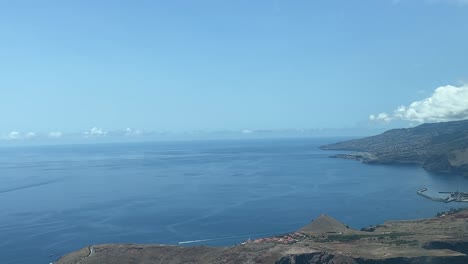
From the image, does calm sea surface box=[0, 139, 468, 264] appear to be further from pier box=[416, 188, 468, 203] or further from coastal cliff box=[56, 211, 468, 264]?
coastal cliff box=[56, 211, 468, 264]

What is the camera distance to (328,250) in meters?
65.3

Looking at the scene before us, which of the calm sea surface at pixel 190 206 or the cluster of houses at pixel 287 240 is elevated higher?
the cluster of houses at pixel 287 240

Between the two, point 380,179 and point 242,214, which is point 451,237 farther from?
point 380,179

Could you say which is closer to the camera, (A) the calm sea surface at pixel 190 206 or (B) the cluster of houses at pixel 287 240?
(B) the cluster of houses at pixel 287 240

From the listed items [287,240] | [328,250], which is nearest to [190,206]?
[287,240]

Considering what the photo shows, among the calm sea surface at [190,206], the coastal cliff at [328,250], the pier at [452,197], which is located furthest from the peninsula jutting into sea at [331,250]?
the pier at [452,197]

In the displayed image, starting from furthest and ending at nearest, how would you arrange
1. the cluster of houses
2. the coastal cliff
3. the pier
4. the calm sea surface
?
the pier, the calm sea surface, the cluster of houses, the coastal cliff

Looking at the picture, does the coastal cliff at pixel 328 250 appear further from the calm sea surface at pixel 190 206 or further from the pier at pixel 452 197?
the pier at pixel 452 197

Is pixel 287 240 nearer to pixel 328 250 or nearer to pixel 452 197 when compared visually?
pixel 328 250

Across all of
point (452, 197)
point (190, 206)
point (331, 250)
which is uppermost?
point (331, 250)

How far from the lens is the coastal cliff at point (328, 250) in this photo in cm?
6256

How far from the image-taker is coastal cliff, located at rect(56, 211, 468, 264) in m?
62.6

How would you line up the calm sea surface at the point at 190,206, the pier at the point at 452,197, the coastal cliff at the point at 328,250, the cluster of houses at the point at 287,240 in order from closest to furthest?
1. the coastal cliff at the point at 328,250
2. the cluster of houses at the point at 287,240
3. the calm sea surface at the point at 190,206
4. the pier at the point at 452,197

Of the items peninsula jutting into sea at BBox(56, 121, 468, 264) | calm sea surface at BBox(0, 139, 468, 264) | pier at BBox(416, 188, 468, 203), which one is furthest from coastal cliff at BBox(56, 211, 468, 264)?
pier at BBox(416, 188, 468, 203)
